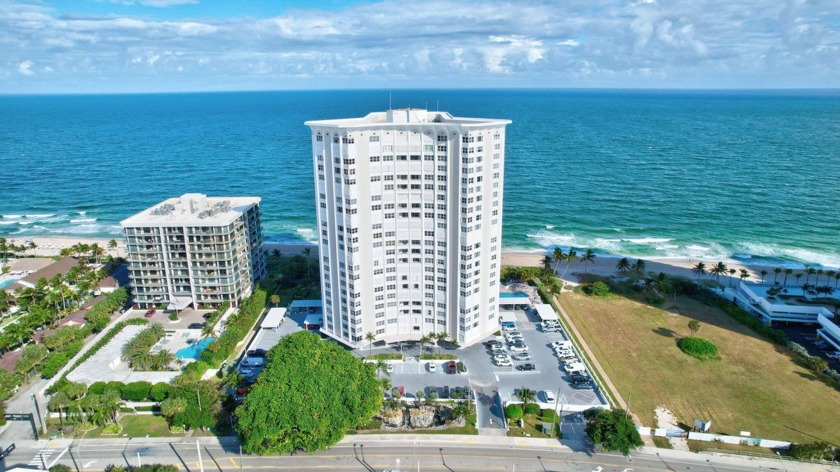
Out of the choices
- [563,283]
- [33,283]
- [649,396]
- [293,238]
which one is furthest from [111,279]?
[649,396]

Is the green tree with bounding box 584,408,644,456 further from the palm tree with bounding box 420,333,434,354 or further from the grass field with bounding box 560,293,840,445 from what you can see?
the palm tree with bounding box 420,333,434,354

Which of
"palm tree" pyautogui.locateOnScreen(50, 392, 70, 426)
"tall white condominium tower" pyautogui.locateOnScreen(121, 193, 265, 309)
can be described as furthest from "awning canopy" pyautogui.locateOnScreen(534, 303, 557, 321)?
"palm tree" pyautogui.locateOnScreen(50, 392, 70, 426)

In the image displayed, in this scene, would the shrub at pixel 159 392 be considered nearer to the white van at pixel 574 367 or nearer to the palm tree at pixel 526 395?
the palm tree at pixel 526 395

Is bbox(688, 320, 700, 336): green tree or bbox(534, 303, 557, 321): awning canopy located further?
bbox(534, 303, 557, 321): awning canopy

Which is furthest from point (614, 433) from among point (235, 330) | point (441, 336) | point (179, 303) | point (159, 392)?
point (179, 303)

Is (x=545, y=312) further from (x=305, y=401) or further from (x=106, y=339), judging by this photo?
(x=106, y=339)
